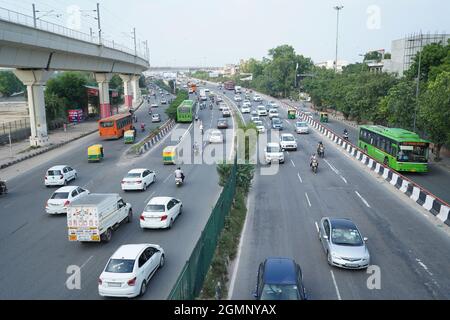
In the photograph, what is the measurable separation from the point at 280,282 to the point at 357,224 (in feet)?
29.8

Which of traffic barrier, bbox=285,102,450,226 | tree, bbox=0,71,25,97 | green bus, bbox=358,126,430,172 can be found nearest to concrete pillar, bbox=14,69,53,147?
traffic barrier, bbox=285,102,450,226

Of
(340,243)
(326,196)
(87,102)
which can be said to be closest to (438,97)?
(326,196)

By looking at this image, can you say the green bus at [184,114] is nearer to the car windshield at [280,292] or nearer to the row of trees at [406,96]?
the row of trees at [406,96]

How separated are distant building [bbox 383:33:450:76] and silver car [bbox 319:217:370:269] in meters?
57.1

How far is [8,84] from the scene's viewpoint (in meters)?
135

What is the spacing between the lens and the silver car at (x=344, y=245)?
572 inches

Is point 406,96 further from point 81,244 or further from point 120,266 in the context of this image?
point 120,266

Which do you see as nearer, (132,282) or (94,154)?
(132,282)

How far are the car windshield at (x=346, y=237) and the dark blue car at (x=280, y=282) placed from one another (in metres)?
3.43

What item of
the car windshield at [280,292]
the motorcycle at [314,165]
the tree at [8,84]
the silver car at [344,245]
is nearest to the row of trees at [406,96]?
the motorcycle at [314,165]

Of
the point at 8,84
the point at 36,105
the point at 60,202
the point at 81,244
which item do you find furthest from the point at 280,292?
the point at 8,84

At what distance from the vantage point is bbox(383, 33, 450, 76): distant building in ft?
219

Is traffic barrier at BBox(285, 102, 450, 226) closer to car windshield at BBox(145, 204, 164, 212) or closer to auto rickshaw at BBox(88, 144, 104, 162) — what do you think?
car windshield at BBox(145, 204, 164, 212)
